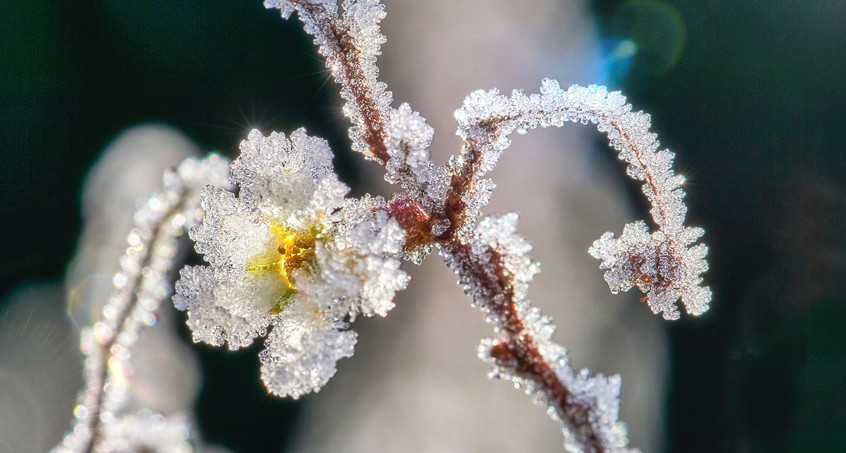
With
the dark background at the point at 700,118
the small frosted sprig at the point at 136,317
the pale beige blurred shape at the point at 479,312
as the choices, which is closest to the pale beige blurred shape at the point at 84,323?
the dark background at the point at 700,118

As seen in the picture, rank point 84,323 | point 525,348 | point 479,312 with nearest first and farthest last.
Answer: point 525,348
point 84,323
point 479,312

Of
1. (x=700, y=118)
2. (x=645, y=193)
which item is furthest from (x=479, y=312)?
(x=645, y=193)

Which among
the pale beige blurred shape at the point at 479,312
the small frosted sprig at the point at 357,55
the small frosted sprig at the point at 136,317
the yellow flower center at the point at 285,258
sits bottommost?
the small frosted sprig at the point at 136,317

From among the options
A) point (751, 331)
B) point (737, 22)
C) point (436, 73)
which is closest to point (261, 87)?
point (436, 73)

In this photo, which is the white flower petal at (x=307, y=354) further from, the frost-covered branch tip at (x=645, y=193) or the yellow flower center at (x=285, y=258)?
the frost-covered branch tip at (x=645, y=193)

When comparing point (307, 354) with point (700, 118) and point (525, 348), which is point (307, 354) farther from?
point (700, 118)

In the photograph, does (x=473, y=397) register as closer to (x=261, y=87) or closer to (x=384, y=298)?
(x=261, y=87)

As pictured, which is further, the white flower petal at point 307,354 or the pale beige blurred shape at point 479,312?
the pale beige blurred shape at point 479,312
